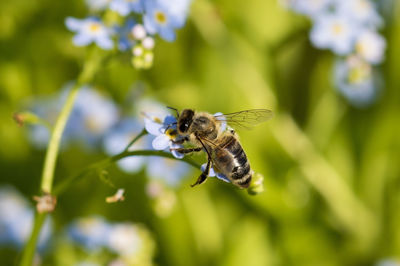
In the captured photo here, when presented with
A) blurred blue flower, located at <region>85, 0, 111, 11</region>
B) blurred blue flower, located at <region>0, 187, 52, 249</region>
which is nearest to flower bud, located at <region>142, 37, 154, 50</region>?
blurred blue flower, located at <region>85, 0, 111, 11</region>

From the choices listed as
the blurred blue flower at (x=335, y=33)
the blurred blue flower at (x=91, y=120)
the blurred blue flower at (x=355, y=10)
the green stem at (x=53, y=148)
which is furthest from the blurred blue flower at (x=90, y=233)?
the blurred blue flower at (x=355, y=10)

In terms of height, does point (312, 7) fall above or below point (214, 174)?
above

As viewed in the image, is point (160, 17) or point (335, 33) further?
point (335, 33)

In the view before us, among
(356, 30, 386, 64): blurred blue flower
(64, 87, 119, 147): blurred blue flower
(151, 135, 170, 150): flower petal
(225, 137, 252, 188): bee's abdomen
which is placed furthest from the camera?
(64, 87, 119, 147): blurred blue flower

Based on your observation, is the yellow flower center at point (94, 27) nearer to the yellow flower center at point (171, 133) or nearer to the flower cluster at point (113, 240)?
the yellow flower center at point (171, 133)

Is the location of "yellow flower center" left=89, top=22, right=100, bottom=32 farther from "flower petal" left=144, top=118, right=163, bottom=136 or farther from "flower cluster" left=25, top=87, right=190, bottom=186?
"flower cluster" left=25, top=87, right=190, bottom=186

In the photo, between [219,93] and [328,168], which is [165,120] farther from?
[328,168]

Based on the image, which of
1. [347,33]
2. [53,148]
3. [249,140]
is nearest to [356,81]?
[347,33]

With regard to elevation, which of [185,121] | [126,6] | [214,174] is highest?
[126,6]

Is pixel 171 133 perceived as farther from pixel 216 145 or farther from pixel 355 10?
pixel 355 10
